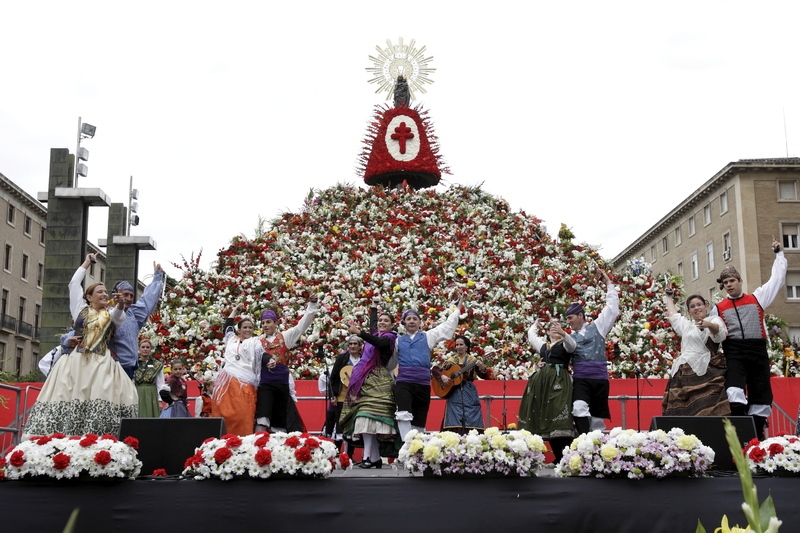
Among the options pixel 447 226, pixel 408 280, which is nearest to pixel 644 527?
pixel 408 280

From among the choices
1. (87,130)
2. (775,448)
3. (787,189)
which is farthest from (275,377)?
(787,189)

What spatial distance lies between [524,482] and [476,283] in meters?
11.9

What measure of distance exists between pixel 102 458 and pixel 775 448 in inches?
200

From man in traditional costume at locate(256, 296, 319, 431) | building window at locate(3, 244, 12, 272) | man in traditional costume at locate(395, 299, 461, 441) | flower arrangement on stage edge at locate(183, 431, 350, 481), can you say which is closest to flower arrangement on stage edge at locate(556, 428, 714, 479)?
flower arrangement on stage edge at locate(183, 431, 350, 481)

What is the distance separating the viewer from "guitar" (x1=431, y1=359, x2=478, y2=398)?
1034 cm

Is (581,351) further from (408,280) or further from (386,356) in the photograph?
(408,280)

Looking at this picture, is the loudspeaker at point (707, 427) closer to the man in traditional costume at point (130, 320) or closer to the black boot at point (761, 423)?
the black boot at point (761, 423)

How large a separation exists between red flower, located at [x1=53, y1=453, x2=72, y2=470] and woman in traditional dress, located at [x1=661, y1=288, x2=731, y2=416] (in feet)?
19.5

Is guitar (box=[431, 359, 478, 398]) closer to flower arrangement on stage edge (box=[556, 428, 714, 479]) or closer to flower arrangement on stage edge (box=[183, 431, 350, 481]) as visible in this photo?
flower arrangement on stage edge (box=[556, 428, 714, 479])

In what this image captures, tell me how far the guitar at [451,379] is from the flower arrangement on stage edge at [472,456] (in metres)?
3.59

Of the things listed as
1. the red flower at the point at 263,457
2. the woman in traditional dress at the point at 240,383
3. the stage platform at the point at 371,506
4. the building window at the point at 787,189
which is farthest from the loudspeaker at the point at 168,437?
the building window at the point at 787,189

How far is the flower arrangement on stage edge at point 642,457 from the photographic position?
21.3 feet

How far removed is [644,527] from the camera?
6430 mm

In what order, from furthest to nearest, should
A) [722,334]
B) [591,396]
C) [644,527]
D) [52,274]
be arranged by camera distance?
[52,274]
[591,396]
[722,334]
[644,527]
